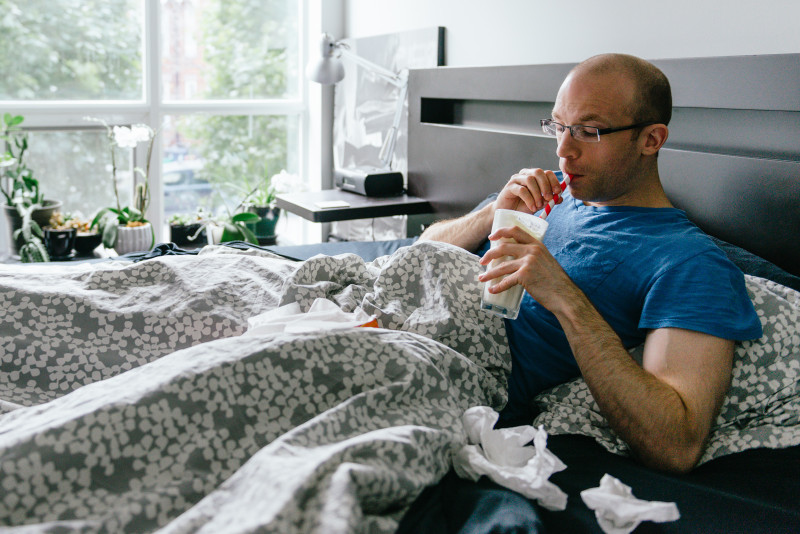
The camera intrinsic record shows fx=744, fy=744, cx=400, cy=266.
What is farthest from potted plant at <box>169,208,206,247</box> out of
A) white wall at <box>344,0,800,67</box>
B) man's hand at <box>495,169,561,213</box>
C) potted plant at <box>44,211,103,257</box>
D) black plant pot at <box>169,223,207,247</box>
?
man's hand at <box>495,169,561,213</box>

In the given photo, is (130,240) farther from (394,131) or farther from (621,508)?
(621,508)

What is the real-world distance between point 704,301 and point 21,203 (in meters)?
2.65

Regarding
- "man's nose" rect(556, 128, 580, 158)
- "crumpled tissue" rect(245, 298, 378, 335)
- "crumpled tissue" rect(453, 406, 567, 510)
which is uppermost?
"man's nose" rect(556, 128, 580, 158)

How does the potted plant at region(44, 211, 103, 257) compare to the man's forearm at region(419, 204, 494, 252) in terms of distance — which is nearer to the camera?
Result: the man's forearm at region(419, 204, 494, 252)

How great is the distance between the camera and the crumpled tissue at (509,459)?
1.01m

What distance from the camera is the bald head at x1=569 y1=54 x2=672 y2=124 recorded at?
56.1 inches

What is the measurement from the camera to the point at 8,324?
4.21ft

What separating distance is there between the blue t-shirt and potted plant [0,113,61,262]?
2.14 m

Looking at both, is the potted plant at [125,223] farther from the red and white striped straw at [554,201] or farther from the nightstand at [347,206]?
the red and white striped straw at [554,201]

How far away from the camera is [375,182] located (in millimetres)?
2885

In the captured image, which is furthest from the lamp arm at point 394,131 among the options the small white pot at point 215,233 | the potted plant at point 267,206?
the small white pot at point 215,233

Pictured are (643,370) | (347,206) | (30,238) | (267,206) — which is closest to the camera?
(643,370)

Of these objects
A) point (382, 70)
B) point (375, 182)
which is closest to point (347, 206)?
point (375, 182)

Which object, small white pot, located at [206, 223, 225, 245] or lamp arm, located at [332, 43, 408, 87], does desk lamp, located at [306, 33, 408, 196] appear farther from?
small white pot, located at [206, 223, 225, 245]
